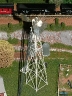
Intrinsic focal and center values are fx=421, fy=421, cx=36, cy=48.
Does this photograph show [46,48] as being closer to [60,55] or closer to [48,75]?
[60,55]

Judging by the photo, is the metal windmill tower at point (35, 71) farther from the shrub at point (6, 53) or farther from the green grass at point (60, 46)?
the green grass at point (60, 46)

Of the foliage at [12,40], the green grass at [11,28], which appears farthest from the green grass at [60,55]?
the green grass at [11,28]

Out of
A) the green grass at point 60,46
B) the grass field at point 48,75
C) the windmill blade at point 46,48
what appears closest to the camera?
Answer: the grass field at point 48,75

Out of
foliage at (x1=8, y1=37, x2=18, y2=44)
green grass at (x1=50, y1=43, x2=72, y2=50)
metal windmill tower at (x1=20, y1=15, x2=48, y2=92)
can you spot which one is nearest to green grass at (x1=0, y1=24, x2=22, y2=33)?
foliage at (x1=8, y1=37, x2=18, y2=44)

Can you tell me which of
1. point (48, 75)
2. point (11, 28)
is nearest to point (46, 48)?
point (48, 75)

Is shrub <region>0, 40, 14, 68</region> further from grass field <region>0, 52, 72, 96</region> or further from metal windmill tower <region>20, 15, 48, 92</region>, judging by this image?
metal windmill tower <region>20, 15, 48, 92</region>

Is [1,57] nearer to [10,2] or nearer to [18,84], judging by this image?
[18,84]
